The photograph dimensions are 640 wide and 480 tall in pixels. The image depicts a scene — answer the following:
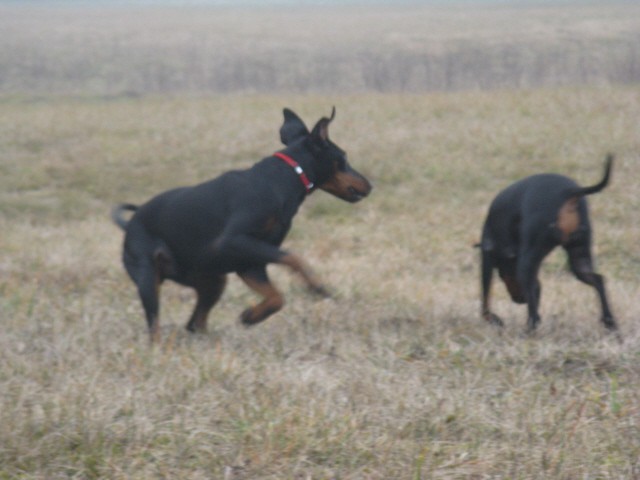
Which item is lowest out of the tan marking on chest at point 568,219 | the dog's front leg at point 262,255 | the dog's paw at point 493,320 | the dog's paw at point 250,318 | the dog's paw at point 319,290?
the dog's paw at point 493,320

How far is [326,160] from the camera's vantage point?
5770mm

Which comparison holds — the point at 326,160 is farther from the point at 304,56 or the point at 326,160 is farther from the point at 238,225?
the point at 304,56

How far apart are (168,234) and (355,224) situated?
17.4 ft

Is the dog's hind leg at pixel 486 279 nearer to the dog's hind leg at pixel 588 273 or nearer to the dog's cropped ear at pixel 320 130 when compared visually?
the dog's hind leg at pixel 588 273

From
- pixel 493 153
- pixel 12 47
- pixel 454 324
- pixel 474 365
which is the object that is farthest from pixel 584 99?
pixel 12 47

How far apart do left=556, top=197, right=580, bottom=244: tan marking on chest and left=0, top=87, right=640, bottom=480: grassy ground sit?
0.60 m

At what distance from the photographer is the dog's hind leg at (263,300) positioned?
5457 mm

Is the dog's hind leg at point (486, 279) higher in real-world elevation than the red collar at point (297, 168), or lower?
lower

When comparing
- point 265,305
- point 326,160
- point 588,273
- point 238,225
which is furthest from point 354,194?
point 588,273

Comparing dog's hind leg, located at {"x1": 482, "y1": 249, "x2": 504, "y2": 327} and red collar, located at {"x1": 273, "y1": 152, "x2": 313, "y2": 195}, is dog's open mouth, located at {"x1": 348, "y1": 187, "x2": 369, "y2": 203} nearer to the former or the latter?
red collar, located at {"x1": 273, "y1": 152, "x2": 313, "y2": 195}

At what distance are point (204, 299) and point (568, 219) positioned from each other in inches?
88.9

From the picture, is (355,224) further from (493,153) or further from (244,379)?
(244,379)

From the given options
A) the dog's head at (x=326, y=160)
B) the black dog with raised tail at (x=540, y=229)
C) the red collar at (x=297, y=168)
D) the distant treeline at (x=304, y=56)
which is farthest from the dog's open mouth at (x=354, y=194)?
the distant treeline at (x=304, y=56)

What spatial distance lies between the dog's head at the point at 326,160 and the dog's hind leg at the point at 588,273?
129 centimetres
